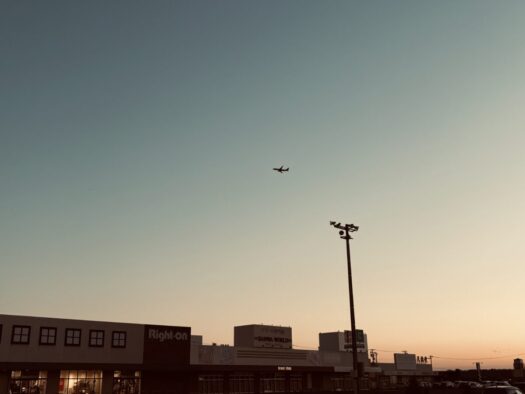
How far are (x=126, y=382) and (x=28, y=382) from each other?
976 centimetres

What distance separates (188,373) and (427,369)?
74349 mm

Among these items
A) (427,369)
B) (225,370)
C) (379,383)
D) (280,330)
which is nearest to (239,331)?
(280,330)

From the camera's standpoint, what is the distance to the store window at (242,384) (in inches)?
2689

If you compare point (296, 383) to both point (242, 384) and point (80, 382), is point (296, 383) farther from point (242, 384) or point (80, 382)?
point (80, 382)

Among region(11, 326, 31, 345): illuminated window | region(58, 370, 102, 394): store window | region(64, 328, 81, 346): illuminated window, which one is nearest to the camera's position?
region(11, 326, 31, 345): illuminated window

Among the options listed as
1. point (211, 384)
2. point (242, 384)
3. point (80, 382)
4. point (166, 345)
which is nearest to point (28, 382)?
point (80, 382)

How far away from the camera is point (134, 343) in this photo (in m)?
56.1

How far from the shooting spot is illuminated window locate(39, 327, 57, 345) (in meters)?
49.7

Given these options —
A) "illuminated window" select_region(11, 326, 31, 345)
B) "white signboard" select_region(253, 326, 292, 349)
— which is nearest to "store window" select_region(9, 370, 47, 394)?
"illuminated window" select_region(11, 326, 31, 345)

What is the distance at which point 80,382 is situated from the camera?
52.2 metres

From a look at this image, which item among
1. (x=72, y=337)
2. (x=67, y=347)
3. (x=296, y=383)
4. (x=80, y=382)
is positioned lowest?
(x=296, y=383)

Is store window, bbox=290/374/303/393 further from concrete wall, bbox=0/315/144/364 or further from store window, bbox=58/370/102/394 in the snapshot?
store window, bbox=58/370/102/394

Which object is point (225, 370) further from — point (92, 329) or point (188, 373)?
point (92, 329)

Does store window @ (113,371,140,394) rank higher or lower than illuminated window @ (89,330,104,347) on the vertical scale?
lower
